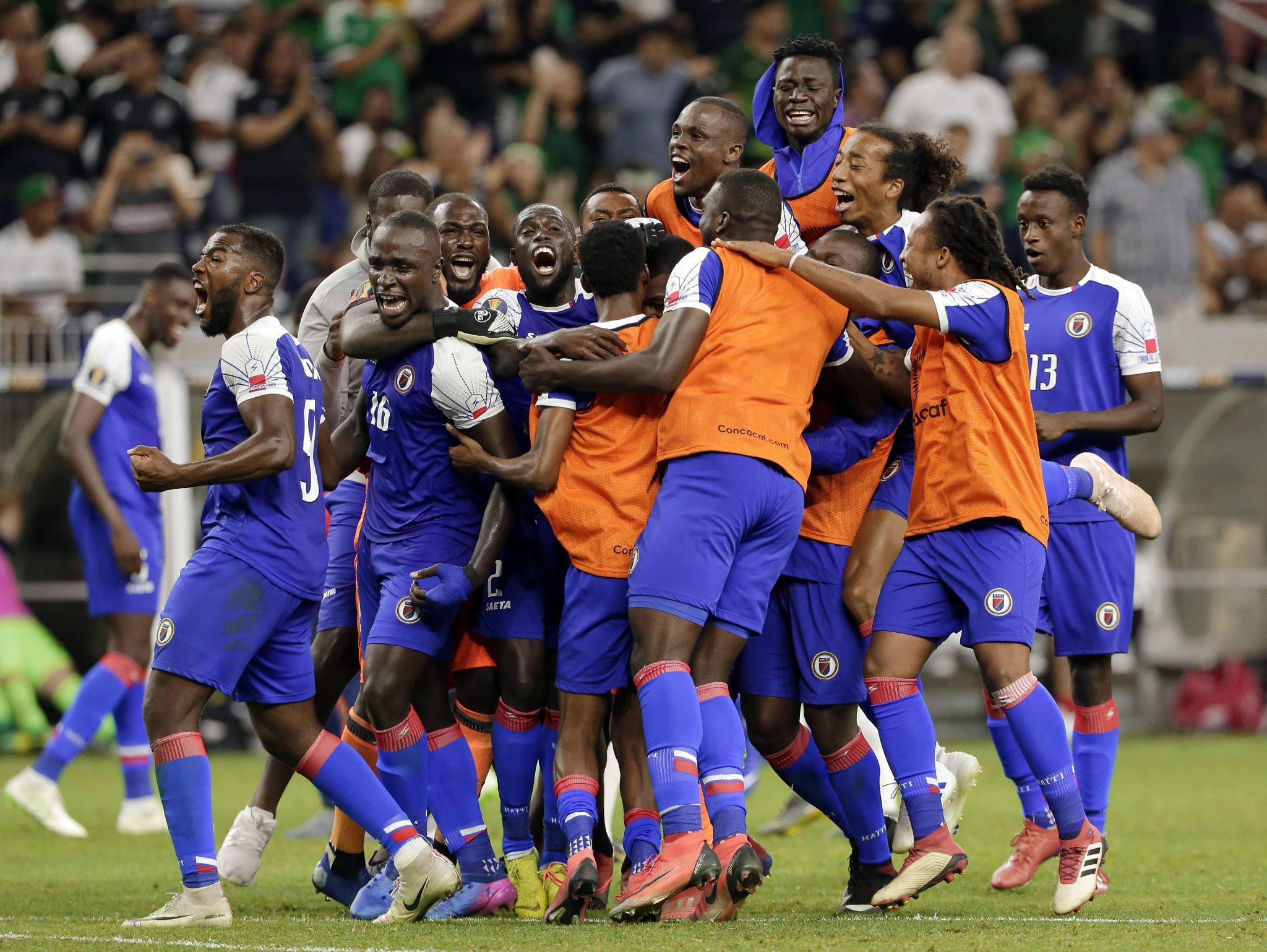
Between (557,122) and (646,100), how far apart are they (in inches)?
33.3

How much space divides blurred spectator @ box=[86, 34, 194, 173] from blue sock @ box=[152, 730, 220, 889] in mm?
9424

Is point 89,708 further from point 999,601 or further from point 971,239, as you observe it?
point 971,239

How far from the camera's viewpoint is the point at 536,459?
19.4 feet

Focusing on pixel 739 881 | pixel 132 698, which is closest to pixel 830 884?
pixel 739 881

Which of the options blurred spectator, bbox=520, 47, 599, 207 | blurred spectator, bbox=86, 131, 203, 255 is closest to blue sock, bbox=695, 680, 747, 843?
blurred spectator, bbox=86, 131, 203, 255

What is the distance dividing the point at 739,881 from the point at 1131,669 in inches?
368

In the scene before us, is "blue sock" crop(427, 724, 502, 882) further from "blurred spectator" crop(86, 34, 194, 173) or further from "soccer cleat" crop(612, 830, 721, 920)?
"blurred spectator" crop(86, 34, 194, 173)

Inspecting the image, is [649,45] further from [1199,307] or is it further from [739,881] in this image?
[739,881]

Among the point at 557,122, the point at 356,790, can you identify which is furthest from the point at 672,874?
the point at 557,122

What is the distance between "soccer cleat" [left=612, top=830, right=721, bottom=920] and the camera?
539 cm

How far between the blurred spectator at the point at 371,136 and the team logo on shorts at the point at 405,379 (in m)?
8.56

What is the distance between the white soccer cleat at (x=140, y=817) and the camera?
9.12 meters

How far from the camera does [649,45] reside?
600 inches

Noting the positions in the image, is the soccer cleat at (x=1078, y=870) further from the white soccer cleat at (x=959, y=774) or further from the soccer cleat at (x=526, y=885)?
the soccer cleat at (x=526, y=885)
